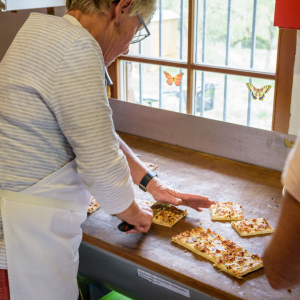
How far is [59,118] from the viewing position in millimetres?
1014

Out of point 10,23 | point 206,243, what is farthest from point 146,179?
point 10,23

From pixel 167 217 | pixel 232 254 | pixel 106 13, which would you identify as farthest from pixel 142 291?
pixel 106 13

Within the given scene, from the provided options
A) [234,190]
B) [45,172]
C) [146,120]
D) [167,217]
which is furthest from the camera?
[146,120]

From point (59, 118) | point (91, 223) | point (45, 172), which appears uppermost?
point (59, 118)

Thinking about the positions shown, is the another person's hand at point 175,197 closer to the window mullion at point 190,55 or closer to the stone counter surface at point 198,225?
the stone counter surface at point 198,225

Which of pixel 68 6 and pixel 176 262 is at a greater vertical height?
pixel 68 6

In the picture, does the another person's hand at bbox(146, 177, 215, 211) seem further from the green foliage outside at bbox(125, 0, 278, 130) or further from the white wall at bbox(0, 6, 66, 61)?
the white wall at bbox(0, 6, 66, 61)

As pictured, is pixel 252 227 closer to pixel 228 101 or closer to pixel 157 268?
pixel 157 268

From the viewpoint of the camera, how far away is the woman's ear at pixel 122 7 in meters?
1.14

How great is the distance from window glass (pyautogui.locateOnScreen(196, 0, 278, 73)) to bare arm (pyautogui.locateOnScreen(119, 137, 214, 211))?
1350mm

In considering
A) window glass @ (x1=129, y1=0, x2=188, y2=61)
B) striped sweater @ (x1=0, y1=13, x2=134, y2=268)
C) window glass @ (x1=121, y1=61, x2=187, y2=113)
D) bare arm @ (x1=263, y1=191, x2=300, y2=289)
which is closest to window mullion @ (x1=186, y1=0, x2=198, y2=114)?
window glass @ (x1=121, y1=61, x2=187, y2=113)

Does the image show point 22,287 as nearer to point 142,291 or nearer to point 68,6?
point 142,291

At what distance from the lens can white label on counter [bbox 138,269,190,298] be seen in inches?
53.4

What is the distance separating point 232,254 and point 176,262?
0.63ft
